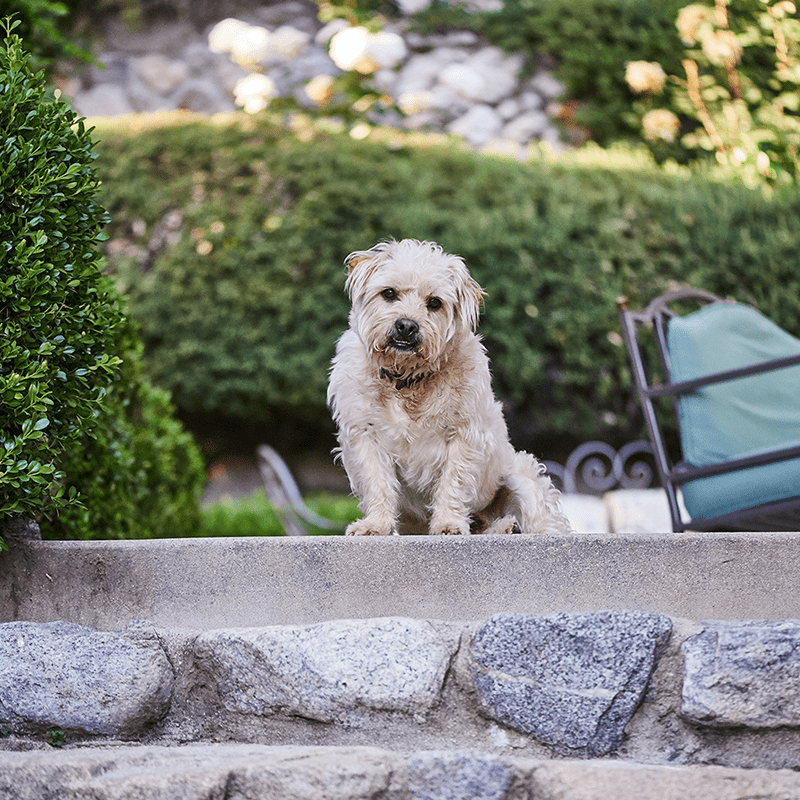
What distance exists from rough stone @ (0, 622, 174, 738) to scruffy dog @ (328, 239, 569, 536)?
Answer: 61cm

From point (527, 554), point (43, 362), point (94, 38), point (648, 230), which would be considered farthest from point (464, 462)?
point (94, 38)

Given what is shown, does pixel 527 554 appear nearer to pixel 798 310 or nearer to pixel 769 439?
pixel 769 439

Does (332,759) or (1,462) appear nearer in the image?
(332,759)

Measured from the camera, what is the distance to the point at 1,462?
2105mm

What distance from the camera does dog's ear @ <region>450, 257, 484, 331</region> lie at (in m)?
2.41

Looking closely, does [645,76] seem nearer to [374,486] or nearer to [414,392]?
[414,392]

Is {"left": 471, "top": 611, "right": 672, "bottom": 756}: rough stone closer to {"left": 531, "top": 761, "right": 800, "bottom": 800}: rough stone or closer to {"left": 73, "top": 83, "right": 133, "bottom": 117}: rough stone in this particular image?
{"left": 531, "top": 761, "right": 800, "bottom": 800}: rough stone

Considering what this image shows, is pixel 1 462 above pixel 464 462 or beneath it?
above

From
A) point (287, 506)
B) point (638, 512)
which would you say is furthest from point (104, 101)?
point (638, 512)

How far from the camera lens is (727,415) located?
3344mm

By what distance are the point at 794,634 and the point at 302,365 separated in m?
5.19

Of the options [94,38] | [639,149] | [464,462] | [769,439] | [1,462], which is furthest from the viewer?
[94,38]

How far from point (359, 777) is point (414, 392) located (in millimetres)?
975

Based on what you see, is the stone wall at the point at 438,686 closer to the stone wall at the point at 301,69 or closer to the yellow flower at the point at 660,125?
the stone wall at the point at 301,69
